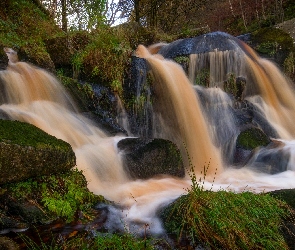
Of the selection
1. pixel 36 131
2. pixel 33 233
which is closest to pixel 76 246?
pixel 33 233

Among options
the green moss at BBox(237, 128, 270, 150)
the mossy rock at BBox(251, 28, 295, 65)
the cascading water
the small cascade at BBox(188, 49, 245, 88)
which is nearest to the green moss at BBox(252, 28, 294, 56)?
the mossy rock at BBox(251, 28, 295, 65)

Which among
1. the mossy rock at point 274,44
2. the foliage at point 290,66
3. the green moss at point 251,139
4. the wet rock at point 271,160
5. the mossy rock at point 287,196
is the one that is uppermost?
the mossy rock at point 274,44

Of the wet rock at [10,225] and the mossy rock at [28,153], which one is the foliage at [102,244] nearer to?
the wet rock at [10,225]

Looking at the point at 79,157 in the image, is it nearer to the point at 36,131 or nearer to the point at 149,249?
the point at 36,131

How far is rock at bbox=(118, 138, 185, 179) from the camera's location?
16.5ft

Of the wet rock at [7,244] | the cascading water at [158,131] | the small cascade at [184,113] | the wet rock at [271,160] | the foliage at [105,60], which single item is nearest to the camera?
the wet rock at [7,244]

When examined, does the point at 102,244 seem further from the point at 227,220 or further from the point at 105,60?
the point at 105,60

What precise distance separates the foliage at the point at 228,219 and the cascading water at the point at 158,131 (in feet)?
0.97

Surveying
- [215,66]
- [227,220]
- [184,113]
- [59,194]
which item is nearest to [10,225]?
[59,194]

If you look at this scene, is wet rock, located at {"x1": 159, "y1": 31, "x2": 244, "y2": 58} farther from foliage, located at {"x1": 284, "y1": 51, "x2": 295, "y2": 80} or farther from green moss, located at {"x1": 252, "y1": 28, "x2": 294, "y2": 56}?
foliage, located at {"x1": 284, "y1": 51, "x2": 295, "y2": 80}

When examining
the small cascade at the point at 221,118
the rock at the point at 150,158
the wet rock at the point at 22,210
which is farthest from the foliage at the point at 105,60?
the wet rock at the point at 22,210

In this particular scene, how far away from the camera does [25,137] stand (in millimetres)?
3504

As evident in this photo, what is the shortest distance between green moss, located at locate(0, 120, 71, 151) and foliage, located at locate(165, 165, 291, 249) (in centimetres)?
147

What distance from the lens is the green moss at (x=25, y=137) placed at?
3281 millimetres
